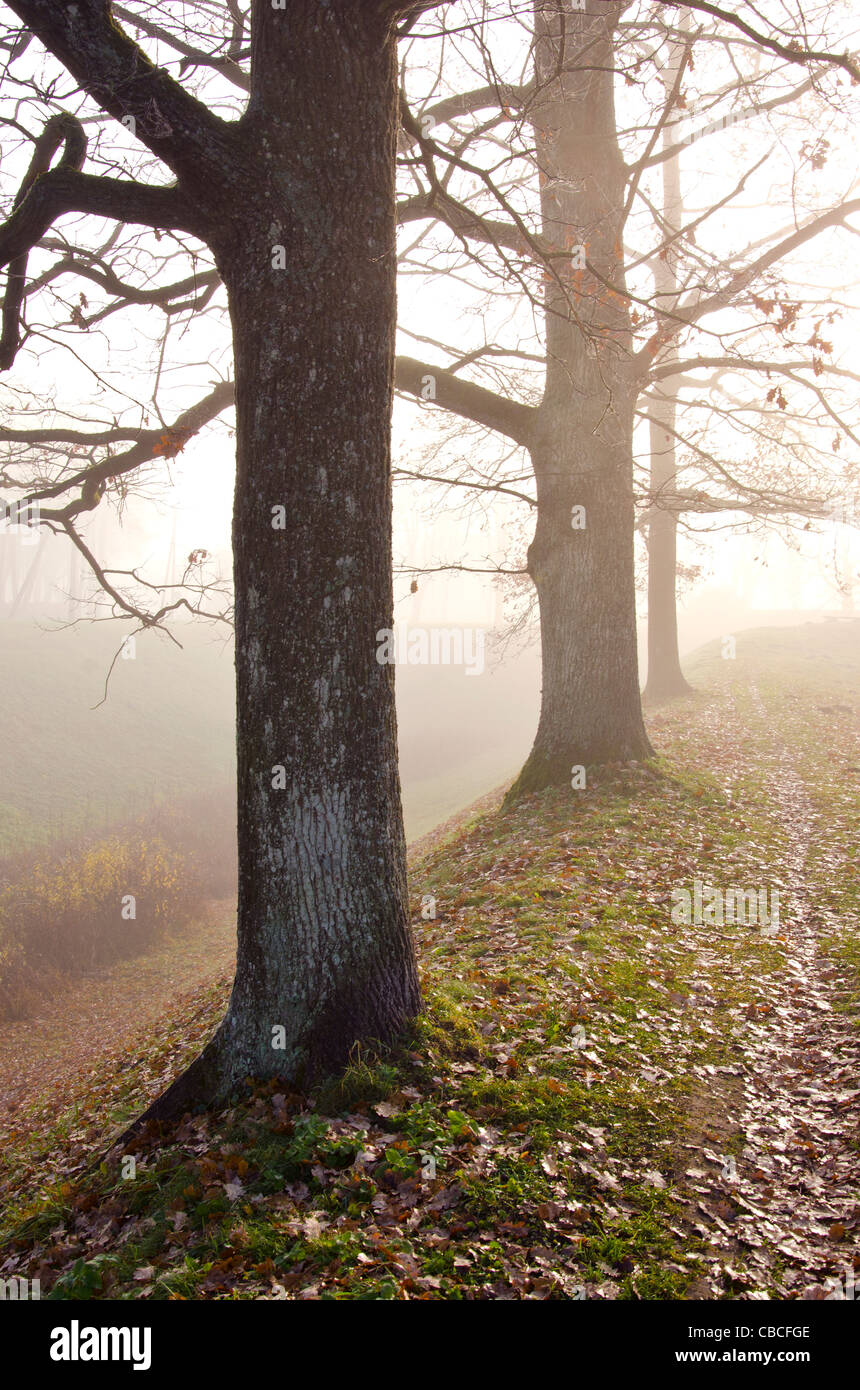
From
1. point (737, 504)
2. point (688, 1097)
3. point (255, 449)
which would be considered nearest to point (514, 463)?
point (737, 504)

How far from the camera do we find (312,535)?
14.4ft

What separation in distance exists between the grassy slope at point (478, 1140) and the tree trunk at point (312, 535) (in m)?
0.51

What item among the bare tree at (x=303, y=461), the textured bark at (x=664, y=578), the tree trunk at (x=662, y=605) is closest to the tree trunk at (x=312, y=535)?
the bare tree at (x=303, y=461)

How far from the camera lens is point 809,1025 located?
5.39m

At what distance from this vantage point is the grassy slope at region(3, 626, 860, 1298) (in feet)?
11.1

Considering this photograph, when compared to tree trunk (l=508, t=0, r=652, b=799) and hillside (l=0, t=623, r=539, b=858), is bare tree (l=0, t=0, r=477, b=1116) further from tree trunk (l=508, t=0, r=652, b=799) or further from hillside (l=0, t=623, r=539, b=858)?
hillside (l=0, t=623, r=539, b=858)

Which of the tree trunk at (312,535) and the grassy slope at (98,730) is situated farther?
the grassy slope at (98,730)

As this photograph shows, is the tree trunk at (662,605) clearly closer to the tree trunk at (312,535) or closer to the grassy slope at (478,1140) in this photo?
the grassy slope at (478,1140)

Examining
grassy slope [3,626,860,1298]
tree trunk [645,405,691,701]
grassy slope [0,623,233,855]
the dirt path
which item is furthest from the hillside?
the dirt path

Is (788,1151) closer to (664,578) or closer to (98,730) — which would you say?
(664,578)

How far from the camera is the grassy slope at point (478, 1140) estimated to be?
3.39 meters

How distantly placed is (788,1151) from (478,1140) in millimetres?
1609

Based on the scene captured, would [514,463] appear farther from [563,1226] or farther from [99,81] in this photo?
[563,1226]
